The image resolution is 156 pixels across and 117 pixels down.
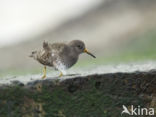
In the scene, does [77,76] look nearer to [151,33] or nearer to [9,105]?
[9,105]

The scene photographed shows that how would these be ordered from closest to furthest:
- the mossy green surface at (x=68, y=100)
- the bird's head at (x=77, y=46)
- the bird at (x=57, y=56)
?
1. the mossy green surface at (x=68, y=100)
2. the bird at (x=57, y=56)
3. the bird's head at (x=77, y=46)

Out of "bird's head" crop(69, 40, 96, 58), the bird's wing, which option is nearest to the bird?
the bird's wing

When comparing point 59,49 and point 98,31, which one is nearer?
point 59,49

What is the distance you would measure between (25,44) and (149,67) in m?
10.7

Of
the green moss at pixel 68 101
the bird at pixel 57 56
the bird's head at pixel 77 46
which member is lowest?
the green moss at pixel 68 101

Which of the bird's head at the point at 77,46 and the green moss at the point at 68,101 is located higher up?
the bird's head at the point at 77,46

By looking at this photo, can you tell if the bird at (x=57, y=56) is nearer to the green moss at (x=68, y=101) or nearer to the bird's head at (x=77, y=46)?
the bird's head at (x=77, y=46)

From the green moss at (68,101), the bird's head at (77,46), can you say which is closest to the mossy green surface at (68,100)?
the green moss at (68,101)

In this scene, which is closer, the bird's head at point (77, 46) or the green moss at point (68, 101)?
the green moss at point (68, 101)

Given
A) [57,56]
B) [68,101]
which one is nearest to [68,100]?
[68,101]

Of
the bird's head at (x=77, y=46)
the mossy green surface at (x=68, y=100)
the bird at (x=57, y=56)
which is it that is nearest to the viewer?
the mossy green surface at (x=68, y=100)

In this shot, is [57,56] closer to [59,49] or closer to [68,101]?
[59,49]

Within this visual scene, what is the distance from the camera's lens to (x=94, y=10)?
1641 cm

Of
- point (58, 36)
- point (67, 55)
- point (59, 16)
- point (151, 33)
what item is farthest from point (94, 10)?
point (67, 55)
